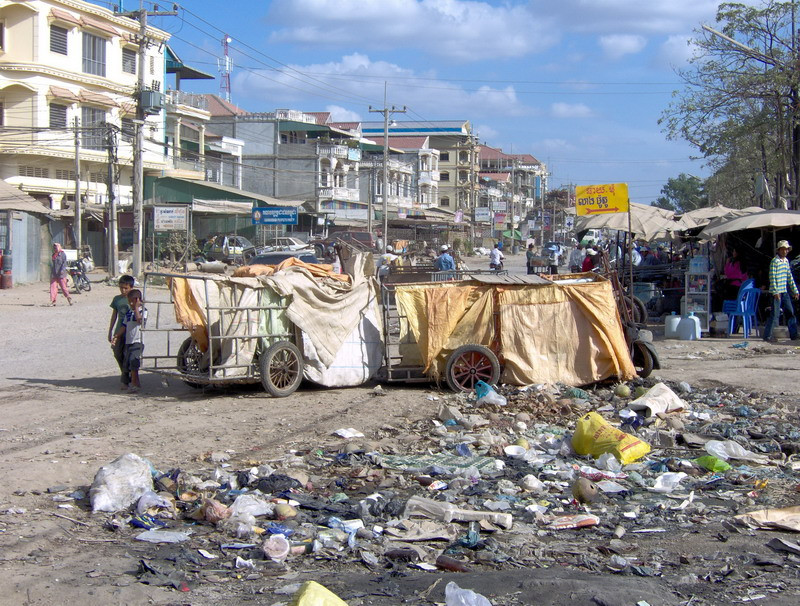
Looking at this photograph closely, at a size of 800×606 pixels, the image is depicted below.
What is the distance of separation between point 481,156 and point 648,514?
126 m

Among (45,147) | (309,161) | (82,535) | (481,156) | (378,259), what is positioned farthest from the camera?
(481,156)

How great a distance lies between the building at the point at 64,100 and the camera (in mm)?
38000

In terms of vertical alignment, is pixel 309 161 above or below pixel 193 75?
below

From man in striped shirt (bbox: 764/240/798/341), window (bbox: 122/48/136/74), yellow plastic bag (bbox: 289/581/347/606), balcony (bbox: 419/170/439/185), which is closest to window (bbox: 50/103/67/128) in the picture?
window (bbox: 122/48/136/74)

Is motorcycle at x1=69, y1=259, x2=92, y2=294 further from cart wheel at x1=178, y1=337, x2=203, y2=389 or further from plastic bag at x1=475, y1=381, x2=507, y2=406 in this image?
plastic bag at x1=475, y1=381, x2=507, y2=406

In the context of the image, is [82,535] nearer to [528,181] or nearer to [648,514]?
[648,514]

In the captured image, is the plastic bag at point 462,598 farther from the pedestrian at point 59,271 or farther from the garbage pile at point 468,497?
the pedestrian at point 59,271

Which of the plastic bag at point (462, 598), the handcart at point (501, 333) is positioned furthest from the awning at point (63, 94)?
the plastic bag at point (462, 598)

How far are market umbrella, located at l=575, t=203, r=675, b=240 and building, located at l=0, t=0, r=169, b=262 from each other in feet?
72.9

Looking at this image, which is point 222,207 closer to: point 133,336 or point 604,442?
point 133,336

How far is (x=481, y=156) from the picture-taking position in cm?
12925

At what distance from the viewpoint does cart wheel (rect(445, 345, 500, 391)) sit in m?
10.9

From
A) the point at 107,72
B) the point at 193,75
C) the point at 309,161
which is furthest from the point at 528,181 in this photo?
the point at 107,72

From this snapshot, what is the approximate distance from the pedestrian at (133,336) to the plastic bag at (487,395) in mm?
4281
